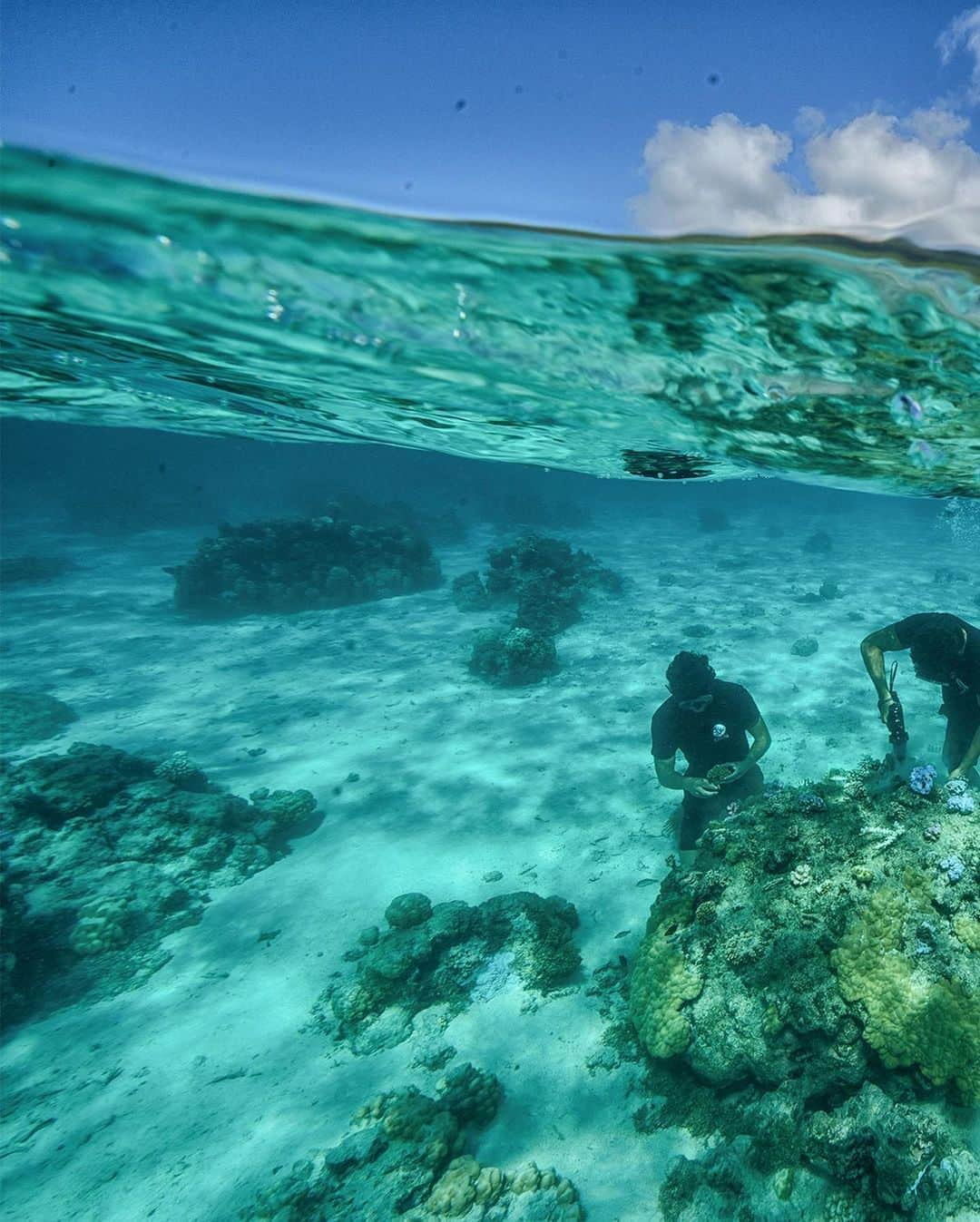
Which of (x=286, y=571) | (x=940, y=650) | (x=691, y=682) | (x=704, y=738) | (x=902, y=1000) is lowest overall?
(x=286, y=571)

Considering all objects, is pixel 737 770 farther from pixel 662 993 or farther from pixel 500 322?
pixel 500 322

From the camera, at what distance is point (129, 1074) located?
492cm

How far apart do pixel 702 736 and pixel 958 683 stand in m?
3.02

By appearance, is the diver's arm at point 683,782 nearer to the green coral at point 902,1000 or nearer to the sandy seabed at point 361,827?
the sandy seabed at point 361,827

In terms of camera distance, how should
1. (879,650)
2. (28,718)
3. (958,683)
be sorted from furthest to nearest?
(28,718) → (879,650) → (958,683)

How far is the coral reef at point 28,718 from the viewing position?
9.98 m

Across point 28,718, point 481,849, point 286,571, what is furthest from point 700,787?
point 286,571

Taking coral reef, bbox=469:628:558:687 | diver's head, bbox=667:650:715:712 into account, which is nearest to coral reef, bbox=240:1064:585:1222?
diver's head, bbox=667:650:715:712

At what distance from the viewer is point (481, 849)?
751 cm

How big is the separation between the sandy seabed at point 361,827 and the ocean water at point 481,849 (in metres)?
0.05

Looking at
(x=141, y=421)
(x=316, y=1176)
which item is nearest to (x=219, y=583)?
(x=141, y=421)

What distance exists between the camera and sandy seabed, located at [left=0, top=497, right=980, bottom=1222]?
14.1ft

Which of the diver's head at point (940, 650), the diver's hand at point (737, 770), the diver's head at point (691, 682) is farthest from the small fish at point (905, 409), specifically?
the diver's hand at point (737, 770)

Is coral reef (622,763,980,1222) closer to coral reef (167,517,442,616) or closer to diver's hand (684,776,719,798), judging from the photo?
diver's hand (684,776,719,798)
